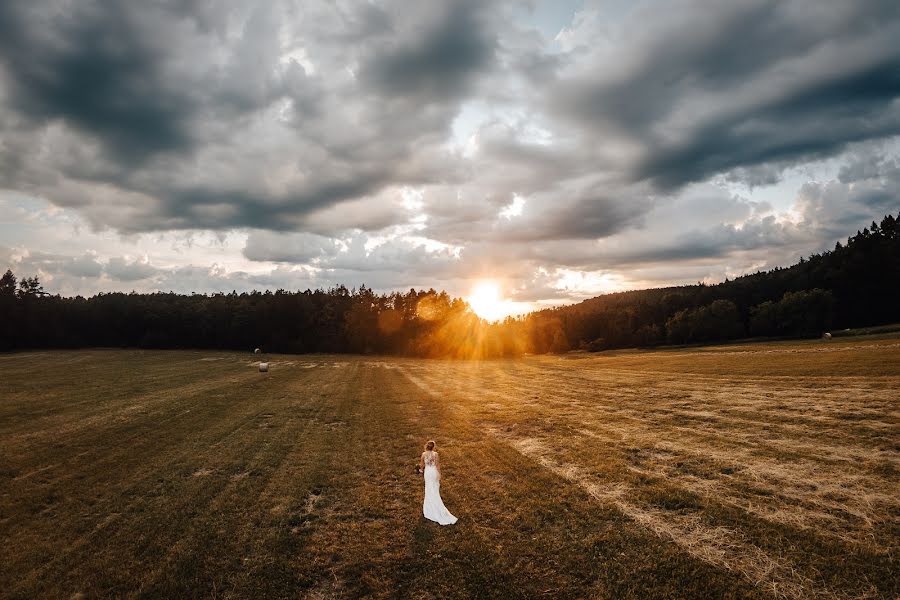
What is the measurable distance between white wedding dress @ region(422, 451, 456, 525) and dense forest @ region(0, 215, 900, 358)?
98107mm

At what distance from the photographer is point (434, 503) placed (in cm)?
1259

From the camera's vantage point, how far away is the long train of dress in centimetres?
1198

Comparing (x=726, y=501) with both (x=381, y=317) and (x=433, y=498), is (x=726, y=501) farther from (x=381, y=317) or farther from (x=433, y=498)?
(x=381, y=317)

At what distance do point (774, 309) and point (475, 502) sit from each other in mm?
116792

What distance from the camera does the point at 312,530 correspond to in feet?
37.4

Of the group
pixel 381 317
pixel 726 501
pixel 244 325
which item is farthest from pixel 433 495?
pixel 244 325

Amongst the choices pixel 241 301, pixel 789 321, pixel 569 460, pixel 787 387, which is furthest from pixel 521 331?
pixel 569 460

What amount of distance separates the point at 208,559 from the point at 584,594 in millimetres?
8823

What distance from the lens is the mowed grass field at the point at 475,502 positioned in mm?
9008

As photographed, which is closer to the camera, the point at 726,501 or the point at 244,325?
the point at 726,501

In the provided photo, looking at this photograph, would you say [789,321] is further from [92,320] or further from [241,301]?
[92,320]

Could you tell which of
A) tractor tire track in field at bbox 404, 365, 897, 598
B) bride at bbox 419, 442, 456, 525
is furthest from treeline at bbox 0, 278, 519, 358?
bride at bbox 419, 442, 456, 525

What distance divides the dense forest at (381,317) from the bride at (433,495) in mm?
98017

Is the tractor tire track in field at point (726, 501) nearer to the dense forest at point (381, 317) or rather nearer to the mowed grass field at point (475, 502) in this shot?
the mowed grass field at point (475, 502)
